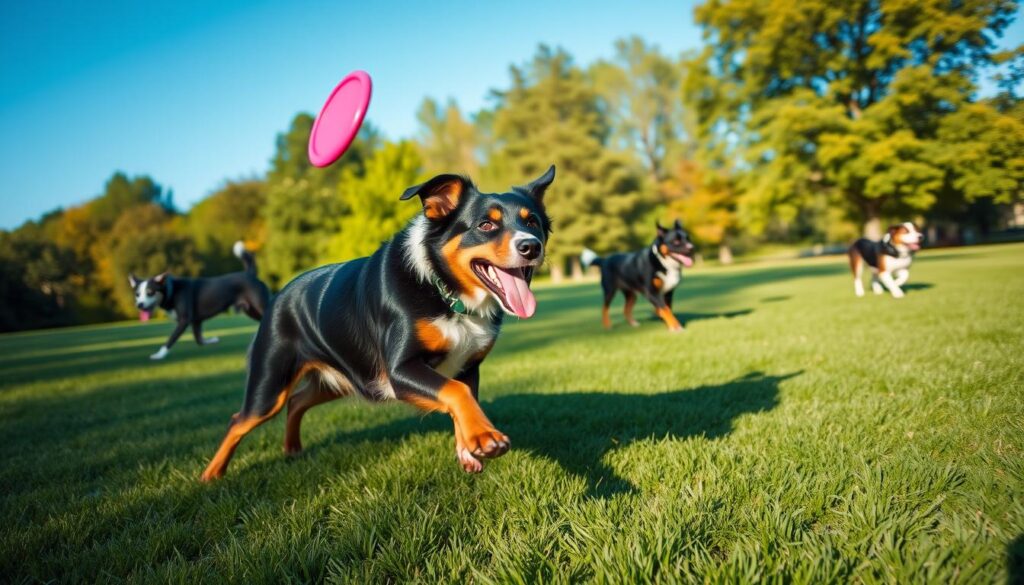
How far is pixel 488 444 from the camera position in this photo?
216cm

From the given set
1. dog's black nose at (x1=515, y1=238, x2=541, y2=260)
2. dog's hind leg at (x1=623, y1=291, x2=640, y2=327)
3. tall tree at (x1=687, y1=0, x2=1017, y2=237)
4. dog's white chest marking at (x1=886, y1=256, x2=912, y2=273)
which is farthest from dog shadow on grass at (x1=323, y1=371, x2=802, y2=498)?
tall tree at (x1=687, y1=0, x2=1017, y2=237)

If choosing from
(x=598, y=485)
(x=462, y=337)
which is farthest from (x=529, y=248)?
(x=598, y=485)

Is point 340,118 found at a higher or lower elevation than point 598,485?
higher

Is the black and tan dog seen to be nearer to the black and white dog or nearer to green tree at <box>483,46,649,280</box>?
the black and white dog

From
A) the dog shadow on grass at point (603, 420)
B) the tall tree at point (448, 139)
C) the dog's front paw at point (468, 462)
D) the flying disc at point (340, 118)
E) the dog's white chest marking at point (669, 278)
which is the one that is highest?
the tall tree at point (448, 139)

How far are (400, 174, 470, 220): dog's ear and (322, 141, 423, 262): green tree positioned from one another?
1468 inches

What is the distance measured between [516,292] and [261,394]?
6.37 ft

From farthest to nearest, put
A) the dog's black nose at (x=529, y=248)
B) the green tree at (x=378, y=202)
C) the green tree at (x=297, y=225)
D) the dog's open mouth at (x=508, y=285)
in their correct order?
the green tree at (x=297, y=225) → the green tree at (x=378, y=202) → the dog's open mouth at (x=508, y=285) → the dog's black nose at (x=529, y=248)

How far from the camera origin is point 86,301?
46.5 m

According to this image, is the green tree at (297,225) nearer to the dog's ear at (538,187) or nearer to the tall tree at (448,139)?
the tall tree at (448,139)

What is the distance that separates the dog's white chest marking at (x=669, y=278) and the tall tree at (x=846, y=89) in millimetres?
20573

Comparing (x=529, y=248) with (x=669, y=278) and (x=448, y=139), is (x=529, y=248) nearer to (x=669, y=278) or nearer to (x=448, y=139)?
(x=669, y=278)

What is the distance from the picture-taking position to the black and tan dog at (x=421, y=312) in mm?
2738

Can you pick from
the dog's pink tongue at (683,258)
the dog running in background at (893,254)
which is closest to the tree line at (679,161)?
the dog running in background at (893,254)
